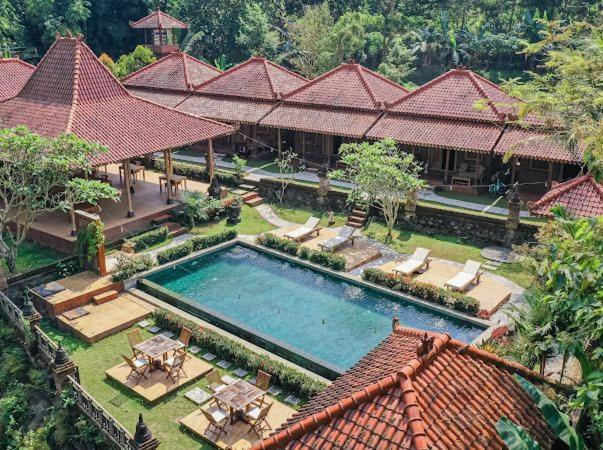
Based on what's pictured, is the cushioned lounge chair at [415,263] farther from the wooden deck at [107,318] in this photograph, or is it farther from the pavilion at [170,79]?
the pavilion at [170,79]

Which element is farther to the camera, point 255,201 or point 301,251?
point 255,201

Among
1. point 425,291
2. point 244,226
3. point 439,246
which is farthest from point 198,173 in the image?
point 425,291

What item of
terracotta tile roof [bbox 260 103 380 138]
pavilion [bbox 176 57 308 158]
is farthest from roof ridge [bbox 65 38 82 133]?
terracotta tile roof [bbox 260 103 380 138]

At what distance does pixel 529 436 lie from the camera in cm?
844

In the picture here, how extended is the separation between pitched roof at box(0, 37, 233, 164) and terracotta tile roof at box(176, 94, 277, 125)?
6536mm

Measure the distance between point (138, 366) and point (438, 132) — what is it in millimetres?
19060

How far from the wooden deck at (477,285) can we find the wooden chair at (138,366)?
31.2 feet

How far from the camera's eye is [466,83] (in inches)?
1198

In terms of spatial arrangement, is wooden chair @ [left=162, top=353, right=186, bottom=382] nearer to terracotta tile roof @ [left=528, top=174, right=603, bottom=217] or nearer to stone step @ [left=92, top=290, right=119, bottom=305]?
stone step @ [left=92, top=290, right=119, bottom=305]

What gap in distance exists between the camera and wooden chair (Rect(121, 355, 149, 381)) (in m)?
15.6

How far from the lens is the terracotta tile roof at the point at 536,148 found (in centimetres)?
2589

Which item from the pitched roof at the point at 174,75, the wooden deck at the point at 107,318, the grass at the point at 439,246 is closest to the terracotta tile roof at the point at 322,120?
the grass at the point at 439,246

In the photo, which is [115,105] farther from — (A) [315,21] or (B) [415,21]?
(B) [415,21]

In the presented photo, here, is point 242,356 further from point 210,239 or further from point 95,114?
point 95,114
